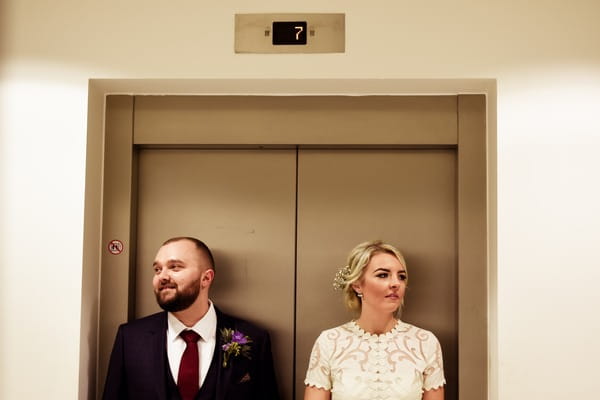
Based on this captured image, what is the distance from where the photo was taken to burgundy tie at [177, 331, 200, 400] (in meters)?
3.16

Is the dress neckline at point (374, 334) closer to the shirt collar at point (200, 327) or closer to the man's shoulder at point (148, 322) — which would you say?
the shirt collar at point (200, 327)

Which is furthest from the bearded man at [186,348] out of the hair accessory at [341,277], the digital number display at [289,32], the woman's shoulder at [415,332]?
the digital number display at [289,32]

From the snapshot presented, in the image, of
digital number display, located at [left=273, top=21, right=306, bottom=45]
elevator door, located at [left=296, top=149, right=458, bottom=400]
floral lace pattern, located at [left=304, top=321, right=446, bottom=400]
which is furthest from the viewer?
elevator door, located at [left=296, top=149, right=458, bottom=400]

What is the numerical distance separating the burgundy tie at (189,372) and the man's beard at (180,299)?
0.18 metres

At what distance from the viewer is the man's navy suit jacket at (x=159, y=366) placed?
125 inches

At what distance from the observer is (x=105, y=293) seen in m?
3.48

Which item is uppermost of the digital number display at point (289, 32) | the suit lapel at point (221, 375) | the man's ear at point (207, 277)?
the digital number display at point (289, 32)

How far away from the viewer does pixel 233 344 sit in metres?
3.21

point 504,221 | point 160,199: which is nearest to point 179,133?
point 160,199

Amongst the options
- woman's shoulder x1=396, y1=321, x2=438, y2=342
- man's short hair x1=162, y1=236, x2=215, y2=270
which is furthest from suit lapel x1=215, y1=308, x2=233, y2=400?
woman's shoulder x1=396, y1=321, x2=438, y2=342

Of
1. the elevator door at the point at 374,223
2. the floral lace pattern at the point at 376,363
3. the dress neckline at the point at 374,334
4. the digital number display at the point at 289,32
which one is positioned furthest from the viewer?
the elevator door at the point at 374,223

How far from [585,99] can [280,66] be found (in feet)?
4.91

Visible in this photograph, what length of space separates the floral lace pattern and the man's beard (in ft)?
2.16

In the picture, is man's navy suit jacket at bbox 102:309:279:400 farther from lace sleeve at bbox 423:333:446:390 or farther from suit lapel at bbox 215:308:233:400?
lace sleeve at bbox 423:333:446:390
